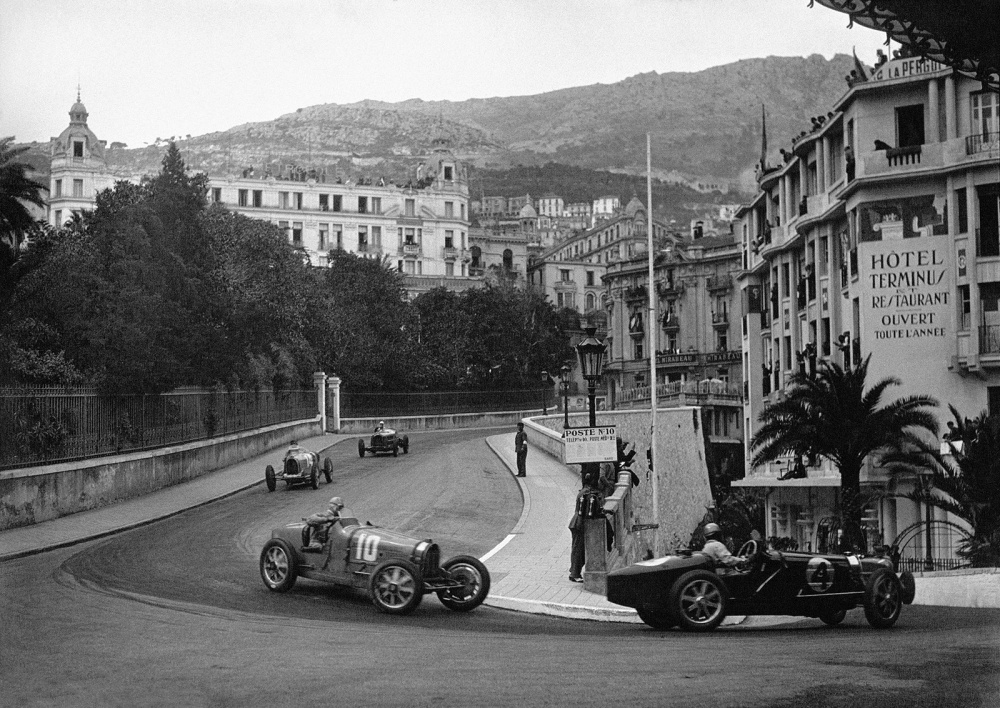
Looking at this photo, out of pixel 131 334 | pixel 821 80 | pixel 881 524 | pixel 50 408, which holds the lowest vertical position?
pixel 881 524

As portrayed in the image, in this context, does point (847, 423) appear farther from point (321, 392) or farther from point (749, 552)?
point (321, 392)

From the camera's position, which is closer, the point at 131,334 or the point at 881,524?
the point at 131,334

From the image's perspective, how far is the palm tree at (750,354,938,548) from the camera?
3019cm

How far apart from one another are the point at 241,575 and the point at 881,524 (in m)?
25.2

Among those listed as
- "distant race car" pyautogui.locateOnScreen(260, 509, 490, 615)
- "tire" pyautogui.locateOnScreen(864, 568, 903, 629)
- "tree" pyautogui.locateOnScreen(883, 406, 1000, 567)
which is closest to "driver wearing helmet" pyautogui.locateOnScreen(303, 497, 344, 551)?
"distant race car" pyautogui.locateOnScreen(260, 509, 490, 615)

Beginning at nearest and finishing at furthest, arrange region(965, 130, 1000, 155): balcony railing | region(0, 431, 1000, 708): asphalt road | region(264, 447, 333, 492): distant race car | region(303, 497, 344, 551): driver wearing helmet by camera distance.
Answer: region(0, 431, 1000, 708): asphalt road, region(303, 497, 344, 551): driver wearing helmet, region(264, 447, 333, 492): distant race car, region(965, 130, 1000, 155): balcony railing

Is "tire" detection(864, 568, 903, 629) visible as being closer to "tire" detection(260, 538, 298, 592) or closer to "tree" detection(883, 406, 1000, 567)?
"tire" detection(260, 538, 298, 592)

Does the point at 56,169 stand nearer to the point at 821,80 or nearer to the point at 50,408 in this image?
the point at 50,408

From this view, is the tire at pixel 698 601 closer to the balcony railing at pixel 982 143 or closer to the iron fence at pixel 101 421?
the iron fence at pixel 101 421

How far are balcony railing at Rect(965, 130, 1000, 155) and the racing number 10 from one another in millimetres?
26895

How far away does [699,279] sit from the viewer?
80250 mm

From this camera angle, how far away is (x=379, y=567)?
15078 millimetres

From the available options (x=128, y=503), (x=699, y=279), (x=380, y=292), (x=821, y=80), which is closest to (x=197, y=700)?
(x=821, y=80)

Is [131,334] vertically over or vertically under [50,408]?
over
